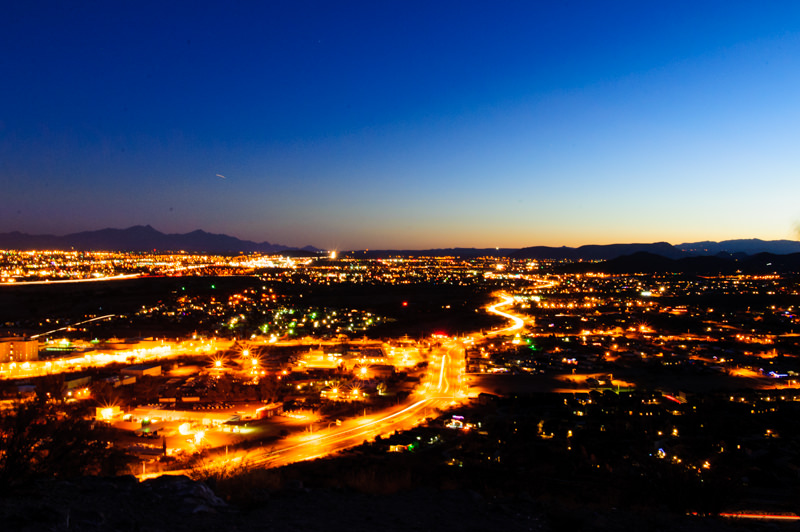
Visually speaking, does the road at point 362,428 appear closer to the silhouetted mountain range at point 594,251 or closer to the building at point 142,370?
the building at point 142,370

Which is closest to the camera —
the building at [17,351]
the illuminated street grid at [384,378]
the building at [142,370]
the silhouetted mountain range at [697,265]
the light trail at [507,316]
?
the illuminated street grid at [384,378]

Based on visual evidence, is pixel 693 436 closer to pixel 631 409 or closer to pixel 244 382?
pixel 631 409

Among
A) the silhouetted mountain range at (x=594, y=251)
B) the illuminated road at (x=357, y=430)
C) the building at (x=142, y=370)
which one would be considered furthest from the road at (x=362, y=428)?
the silhouetted mountain range at (x=594, y=251)

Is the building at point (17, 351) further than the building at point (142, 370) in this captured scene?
Yes

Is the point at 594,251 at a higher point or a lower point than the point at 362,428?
higher

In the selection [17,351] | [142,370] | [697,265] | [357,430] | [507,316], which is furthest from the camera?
[697,265]

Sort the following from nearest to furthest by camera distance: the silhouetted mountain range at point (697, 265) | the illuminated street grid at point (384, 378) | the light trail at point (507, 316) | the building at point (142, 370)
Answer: the illuminated street grid at point (384, 378) → the building at point (142, 370) → the light trail at point (507, 316) → the silhouetted mountain range at point (697, 265)

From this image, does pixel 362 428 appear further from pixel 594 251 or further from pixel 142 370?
pixel 594 251

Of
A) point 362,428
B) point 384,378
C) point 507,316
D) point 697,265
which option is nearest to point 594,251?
point 697,265

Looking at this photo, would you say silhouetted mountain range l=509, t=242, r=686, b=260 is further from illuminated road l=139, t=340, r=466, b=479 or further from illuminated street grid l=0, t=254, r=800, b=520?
illuminated road l=139, t=340, r=466, b=479

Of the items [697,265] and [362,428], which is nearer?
[362,428]

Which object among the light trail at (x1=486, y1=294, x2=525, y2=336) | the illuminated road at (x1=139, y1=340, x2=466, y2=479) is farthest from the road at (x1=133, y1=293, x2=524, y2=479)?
the light trail at (x1=486, y1=294, x2=525, y2=336)
